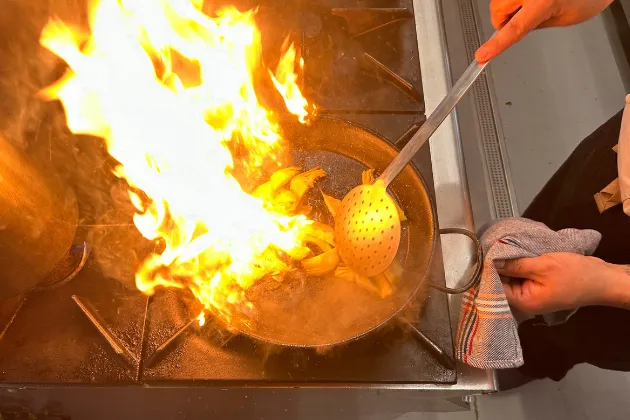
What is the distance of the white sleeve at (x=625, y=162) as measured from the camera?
3.20 feet

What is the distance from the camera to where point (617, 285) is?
0.96 metres

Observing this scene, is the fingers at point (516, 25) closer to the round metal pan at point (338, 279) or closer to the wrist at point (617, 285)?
the round metal pan at point (338, 279)

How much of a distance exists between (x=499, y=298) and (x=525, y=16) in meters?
0.64

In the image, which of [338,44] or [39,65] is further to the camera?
[338,44]

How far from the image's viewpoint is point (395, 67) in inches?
53.8

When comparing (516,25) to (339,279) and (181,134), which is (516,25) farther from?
(181,134)

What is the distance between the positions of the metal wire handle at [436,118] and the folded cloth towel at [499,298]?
0.29m

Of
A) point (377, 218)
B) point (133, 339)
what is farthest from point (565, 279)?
point (133, 339)

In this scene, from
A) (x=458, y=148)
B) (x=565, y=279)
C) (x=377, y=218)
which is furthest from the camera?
(x=458, y=148)

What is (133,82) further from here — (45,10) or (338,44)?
(338,44)

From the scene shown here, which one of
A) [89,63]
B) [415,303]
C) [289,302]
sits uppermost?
[89,63]

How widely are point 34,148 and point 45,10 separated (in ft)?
1.24

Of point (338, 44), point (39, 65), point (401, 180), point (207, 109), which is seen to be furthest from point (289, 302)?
point (39, 65)

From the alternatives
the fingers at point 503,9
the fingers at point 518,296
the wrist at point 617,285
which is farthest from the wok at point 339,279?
the fingers at point 503,9
